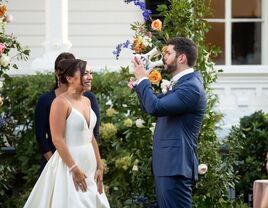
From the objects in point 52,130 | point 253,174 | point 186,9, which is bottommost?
point 253,174

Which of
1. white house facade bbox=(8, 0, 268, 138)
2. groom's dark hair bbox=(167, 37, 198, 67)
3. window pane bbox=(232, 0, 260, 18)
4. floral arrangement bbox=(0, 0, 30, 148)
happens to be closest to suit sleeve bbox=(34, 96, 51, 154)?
floral arrangement bbox=(0, 0, 30, 148)

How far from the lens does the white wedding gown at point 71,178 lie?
784 cm

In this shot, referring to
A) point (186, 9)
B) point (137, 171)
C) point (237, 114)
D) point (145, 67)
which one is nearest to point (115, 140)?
point (137, 171)

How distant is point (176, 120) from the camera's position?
24.7ft

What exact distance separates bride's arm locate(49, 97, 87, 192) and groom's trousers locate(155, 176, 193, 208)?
72 cm

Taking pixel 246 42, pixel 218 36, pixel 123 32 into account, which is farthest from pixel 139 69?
pixel 246 42

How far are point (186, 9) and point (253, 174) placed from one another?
2.65m

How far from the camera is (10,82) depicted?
32.3 ft

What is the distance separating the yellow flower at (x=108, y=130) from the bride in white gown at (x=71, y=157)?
1857mm

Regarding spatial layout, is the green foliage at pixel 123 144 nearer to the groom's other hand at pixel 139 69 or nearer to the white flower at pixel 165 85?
the white flower at pixel 165 85

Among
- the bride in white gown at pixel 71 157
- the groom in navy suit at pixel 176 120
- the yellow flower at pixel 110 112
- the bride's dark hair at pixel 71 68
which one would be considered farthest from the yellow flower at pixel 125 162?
the groom in navy suit at pixel 176 120

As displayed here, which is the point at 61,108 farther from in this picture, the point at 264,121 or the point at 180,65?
the point at 264,121

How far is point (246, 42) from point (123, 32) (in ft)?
6.45

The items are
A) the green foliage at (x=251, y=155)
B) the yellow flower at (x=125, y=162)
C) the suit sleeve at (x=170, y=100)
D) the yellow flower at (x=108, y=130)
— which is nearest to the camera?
the suit sleeve at (x=170, y=100)
